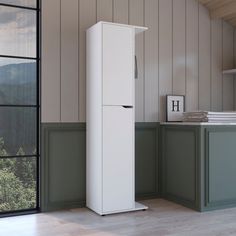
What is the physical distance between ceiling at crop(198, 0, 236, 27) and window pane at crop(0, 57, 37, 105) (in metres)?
2.54

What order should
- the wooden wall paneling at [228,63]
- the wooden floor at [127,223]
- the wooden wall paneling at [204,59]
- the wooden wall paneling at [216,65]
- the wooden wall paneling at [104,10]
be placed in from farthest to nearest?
1. the wooden wall paneling at [228,63]
2. the wooden wall paneling at [216,65]
3. the wooden wall paneling at [204,59]
4. the wooden wall paneling at [104,10]
5. the wooden floor at [127,223]

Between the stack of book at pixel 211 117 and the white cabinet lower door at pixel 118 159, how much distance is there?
81 cm

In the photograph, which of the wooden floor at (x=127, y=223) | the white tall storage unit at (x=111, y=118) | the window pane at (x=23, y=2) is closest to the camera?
the wooden floor at (x=127, y=223)

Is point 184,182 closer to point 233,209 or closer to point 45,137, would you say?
point 233,209

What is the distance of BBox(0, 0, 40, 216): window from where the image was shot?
3.68 metres

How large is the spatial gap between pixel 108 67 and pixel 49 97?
0.75 meters

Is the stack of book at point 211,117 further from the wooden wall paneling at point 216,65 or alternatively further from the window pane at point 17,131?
the window pane at point 17,131

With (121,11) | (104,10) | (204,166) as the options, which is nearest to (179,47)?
(121,11)

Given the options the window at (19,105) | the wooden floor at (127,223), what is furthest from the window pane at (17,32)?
the wooden floor at (127,223)

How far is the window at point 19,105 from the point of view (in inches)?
145

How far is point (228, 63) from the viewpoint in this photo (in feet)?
16.2

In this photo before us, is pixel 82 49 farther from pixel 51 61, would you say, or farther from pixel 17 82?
pixel 17 82

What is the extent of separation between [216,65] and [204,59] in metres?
0.23

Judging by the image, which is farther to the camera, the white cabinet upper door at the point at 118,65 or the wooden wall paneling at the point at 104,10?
the wooden wall paneling at the point at 104,10
